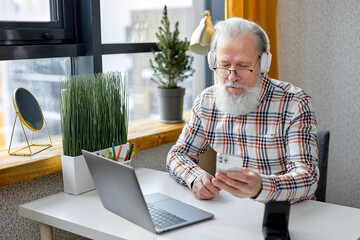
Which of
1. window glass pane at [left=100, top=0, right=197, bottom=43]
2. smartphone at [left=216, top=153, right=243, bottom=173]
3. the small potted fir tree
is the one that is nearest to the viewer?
smartphone at [left=216, top=153, right=243, bottom=173]

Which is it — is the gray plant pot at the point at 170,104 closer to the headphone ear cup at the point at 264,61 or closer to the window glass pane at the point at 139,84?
the window glass pane at the point at 139,84

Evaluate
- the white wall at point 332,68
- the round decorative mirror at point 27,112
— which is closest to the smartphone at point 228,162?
the round decorative mirror at point 27,112

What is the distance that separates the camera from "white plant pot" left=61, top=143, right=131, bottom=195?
163 centimetres

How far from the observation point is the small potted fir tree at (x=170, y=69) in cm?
238

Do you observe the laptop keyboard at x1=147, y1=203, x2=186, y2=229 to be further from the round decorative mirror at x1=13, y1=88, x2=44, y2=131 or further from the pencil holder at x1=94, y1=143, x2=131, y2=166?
the round decorative mirror at x1=13, y1=88, x2=44, y2=131

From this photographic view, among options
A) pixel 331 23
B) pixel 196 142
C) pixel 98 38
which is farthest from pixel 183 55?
pixel 331 23

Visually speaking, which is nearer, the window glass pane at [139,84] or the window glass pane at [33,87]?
the window glass pane at [33,87]

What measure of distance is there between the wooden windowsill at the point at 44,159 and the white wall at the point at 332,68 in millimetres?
1048

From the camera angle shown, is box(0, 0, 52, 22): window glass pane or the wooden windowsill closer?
the wooden windowsill

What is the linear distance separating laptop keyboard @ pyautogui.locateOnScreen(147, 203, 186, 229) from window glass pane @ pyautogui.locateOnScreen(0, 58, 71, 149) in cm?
79

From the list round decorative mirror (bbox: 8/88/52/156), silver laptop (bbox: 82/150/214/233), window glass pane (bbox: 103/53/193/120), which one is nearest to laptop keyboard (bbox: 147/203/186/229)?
silver laptop (bbox: 82/150/214/233)

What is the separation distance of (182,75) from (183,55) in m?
0.24

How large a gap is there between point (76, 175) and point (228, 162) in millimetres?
607

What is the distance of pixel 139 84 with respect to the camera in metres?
2.47
